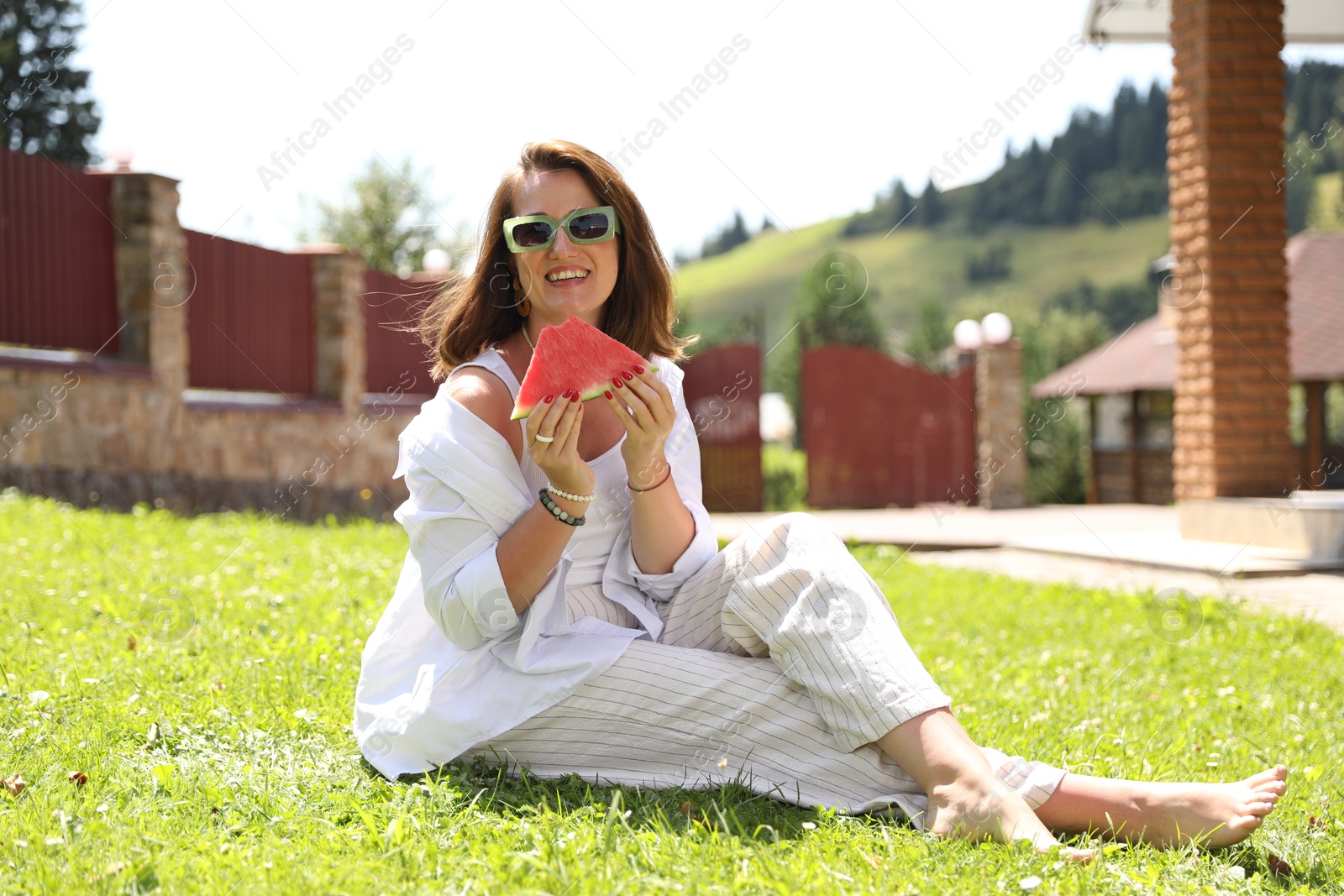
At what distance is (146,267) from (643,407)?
330 inches

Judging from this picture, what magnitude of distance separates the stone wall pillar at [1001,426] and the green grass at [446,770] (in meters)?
10.0

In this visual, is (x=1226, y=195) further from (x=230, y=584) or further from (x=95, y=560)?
(x=95, y=560)

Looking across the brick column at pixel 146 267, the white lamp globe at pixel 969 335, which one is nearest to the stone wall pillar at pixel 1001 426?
the white lamp globe at pixel 969 335

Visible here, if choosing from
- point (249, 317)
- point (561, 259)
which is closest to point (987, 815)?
point (561, 259)

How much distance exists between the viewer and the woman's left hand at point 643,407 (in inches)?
93.8

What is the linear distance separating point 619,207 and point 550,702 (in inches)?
49.1

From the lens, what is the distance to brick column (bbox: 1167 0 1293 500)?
7.98 meters

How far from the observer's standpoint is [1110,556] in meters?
7.86

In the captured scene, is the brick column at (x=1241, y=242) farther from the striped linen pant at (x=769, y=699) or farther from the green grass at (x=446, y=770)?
the striped linen pant at (x=769, y=699)

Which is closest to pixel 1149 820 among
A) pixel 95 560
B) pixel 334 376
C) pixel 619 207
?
pixel 619 207

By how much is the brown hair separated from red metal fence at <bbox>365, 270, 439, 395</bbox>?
999 cm

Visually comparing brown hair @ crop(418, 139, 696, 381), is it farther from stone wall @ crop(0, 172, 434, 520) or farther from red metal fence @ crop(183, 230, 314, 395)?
red metal fence @ crop(183, 230, 314, 395)

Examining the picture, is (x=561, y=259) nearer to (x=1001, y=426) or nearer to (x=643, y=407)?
(x=643, y=407)

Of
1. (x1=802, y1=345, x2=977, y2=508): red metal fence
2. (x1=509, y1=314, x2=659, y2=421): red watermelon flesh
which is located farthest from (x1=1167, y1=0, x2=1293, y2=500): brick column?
(x1=802, y1=345, x2=977, y2=508): red metal fence
